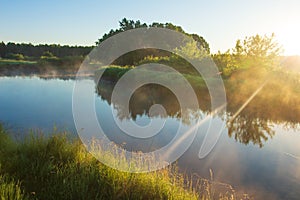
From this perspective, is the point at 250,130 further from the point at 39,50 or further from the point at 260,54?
the point at 39,50

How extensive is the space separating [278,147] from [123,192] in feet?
21.5

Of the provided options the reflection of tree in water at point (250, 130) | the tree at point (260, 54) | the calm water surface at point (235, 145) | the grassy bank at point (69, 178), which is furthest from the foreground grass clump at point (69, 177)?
the tree at point (260, 54)

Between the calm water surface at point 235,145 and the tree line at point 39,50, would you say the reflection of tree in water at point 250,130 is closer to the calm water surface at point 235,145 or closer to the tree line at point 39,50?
the calm water surface at point 235,145

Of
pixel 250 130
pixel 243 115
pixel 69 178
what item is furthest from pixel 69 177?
pixel 243 115

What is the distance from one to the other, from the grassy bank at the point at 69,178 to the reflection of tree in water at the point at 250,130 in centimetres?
479

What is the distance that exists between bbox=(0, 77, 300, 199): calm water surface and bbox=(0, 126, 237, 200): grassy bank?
1549 millimetres

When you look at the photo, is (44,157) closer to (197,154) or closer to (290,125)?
(197,154)

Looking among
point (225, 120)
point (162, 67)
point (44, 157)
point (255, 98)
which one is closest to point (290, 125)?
point (225, 120)

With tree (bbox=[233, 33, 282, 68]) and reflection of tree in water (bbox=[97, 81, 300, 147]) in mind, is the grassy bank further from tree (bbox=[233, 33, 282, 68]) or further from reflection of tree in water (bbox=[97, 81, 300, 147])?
tree (bbox=[233, 33, 282, 68])

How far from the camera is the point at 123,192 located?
4523mm

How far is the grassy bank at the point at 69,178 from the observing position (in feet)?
14.4

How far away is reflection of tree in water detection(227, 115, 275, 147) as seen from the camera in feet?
31.5

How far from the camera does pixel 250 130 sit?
422 inches

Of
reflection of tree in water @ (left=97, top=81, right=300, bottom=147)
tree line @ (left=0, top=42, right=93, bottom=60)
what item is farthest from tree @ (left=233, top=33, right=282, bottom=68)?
tree line @ (left=0, top=42, right=93, bottom=60)
